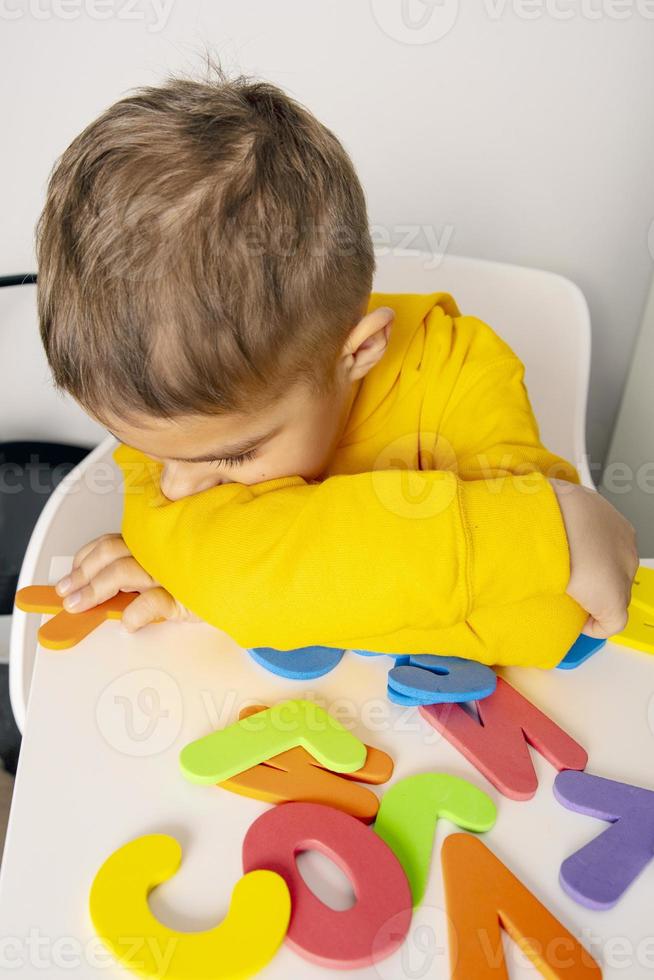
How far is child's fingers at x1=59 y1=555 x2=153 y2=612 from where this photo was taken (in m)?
0.62

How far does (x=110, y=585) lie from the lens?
0.62 metres

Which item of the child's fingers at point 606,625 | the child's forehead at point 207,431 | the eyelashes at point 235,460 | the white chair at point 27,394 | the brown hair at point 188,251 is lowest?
the white chair at point 27,394

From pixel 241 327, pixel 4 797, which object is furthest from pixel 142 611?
pixel 4 797

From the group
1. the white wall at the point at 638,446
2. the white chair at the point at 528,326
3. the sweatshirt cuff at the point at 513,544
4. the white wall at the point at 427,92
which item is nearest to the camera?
the sweatshirt cuff at the point at 513,544

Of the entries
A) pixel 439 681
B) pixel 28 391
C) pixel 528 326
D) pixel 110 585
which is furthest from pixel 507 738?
pixel 28 391

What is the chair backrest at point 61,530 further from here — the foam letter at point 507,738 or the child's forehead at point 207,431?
the foam letter at point 507,738

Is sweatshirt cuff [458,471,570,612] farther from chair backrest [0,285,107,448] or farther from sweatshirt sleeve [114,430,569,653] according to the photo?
chair backrest [0,285,107,448]

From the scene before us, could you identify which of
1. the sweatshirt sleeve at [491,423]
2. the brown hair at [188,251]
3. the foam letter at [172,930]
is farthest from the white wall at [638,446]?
the foam letter at [172,930]

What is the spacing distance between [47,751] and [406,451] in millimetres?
336

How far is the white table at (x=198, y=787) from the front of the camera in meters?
0.43

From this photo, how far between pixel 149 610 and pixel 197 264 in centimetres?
23

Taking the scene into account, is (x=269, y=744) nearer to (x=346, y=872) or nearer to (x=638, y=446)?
(x=346, y=872)

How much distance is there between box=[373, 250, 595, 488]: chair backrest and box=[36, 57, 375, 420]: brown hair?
1.43 feet

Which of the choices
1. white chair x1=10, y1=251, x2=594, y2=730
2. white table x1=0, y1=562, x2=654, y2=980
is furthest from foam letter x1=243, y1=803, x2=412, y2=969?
white chair x1=10, y1=251, x2=594, y2=730
